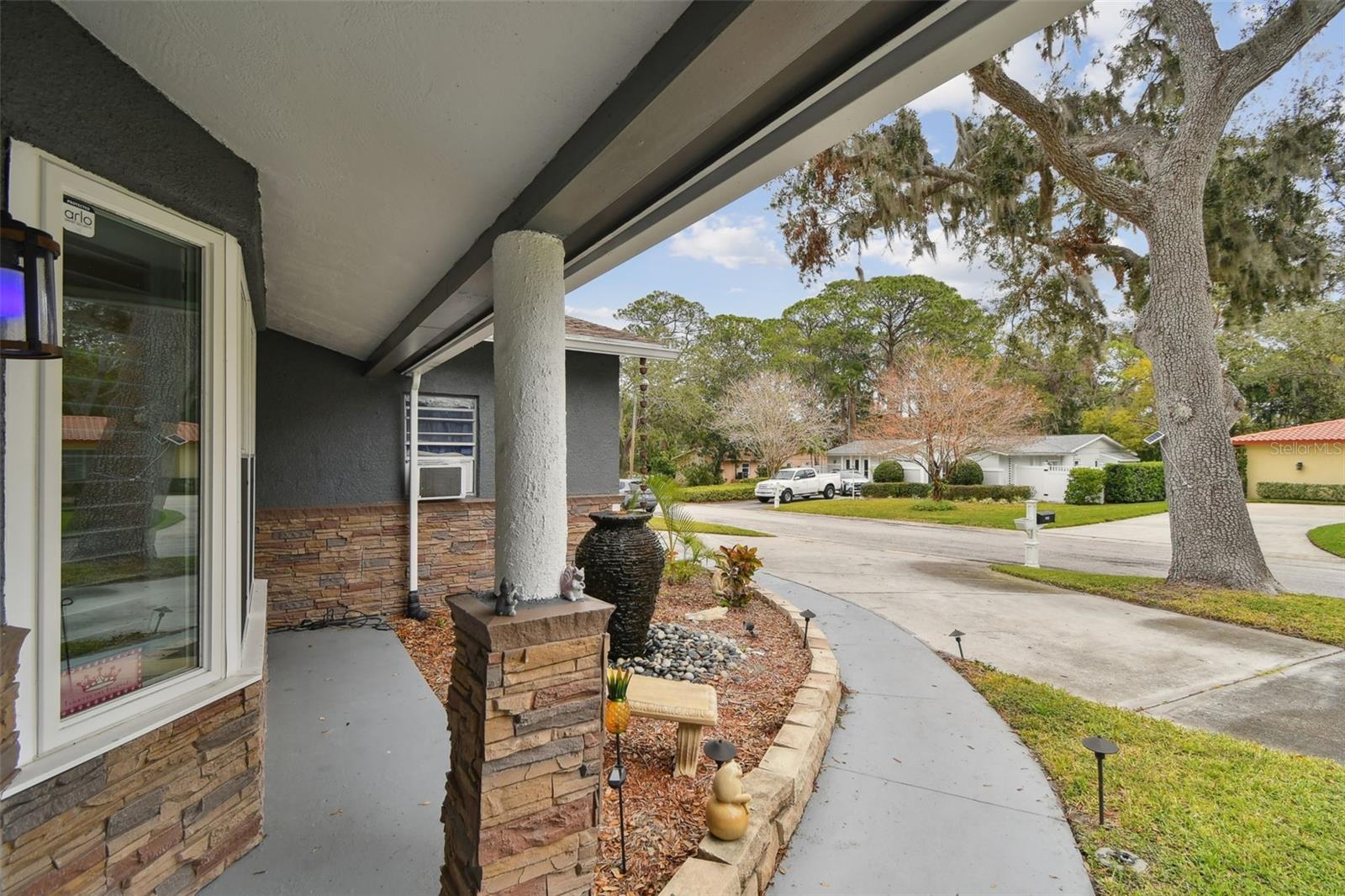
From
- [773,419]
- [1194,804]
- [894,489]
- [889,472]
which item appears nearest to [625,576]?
[1194,804]

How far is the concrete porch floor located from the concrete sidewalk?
1556 millimetres

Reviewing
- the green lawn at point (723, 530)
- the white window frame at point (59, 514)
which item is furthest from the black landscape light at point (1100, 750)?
the green lawn at point (723, 530)

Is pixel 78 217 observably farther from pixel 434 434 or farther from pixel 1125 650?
pixel 1125 650

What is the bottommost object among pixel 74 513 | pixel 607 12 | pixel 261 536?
pixel 261 536

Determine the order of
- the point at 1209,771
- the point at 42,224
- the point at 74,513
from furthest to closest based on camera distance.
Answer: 1. the point at 1209,771
2. the point at 74,513
3. the point at 42,224

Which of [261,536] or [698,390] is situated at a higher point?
[698,390]

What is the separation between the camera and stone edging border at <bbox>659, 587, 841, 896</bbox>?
2020mm

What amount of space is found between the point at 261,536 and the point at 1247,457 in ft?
97.9

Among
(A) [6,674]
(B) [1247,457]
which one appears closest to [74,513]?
(A) [6,674]

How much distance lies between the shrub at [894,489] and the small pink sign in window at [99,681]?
2250 centimetres

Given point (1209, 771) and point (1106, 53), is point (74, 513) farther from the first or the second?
point (1106, 53)

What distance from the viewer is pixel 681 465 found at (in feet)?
84.6

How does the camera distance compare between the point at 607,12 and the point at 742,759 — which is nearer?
the point at 607,12

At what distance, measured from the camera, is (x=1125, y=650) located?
5.11 metres
